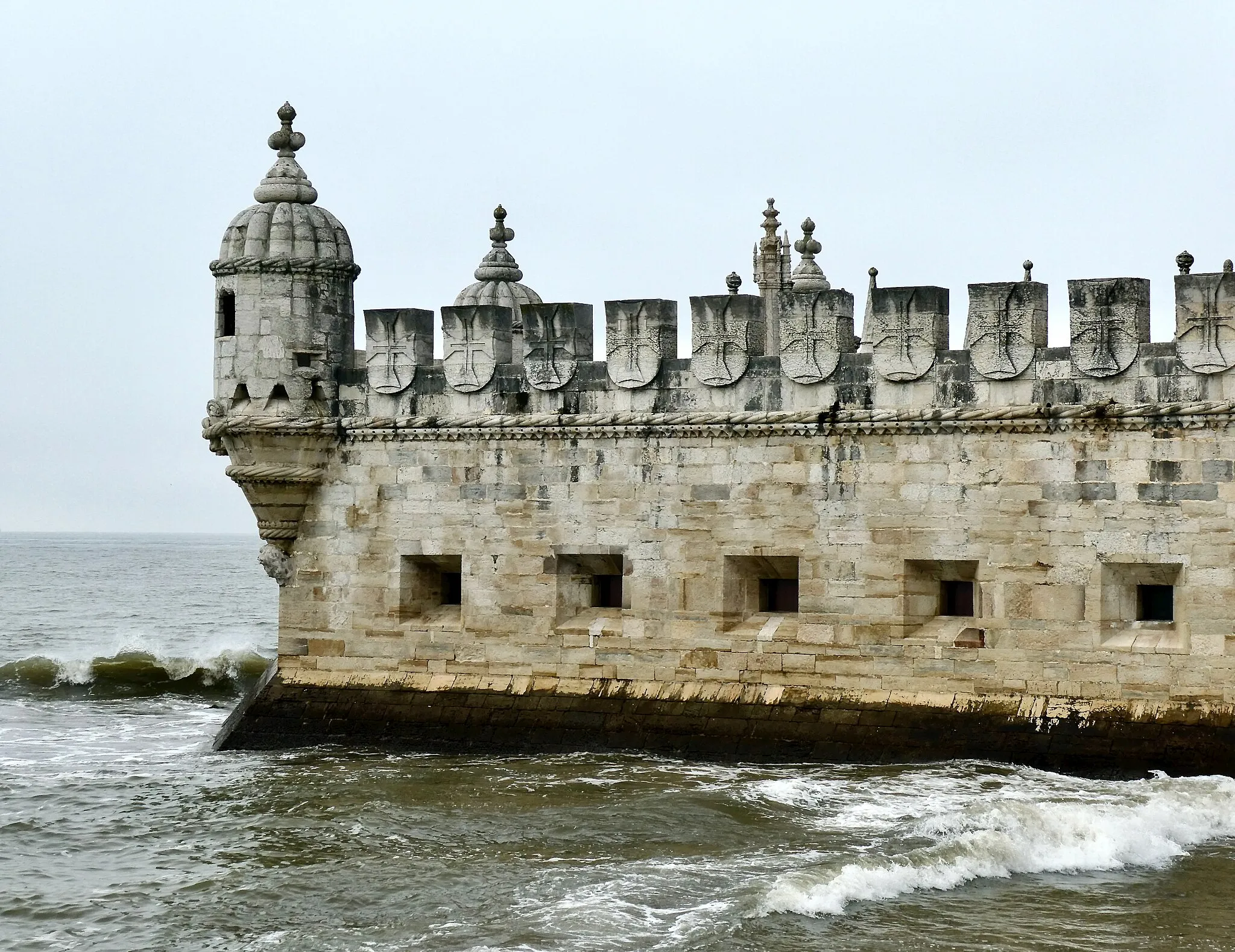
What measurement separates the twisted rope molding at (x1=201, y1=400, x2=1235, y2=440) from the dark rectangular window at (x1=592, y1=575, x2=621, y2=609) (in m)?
1.52

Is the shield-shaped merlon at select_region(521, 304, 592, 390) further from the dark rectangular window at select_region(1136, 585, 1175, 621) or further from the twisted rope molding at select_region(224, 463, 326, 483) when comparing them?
the dark rectangular window at select_region(1136, 585, 1175, 621)

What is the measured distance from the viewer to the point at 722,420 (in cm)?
1664

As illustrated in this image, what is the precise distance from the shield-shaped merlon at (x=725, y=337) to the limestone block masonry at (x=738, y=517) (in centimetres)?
2

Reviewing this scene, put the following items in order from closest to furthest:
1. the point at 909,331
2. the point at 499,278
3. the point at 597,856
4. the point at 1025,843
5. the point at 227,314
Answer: the point at 1025,843 → the point at 597,856 → the point at 909,331 → the point at 227,314 → the point at 499,278

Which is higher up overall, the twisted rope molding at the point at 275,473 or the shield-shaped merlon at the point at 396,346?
the shield-shaped merlon at the point at 396,346

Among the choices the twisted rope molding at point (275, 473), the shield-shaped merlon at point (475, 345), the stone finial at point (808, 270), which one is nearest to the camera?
the shield-shaped merlon at point (475, 345)

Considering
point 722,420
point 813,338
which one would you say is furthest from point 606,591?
point 813,338

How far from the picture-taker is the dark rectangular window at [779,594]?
1716 cm

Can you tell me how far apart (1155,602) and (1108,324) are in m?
2.40

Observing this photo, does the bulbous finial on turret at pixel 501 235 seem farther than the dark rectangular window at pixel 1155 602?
Yes

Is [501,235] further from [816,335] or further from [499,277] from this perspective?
[816,335]

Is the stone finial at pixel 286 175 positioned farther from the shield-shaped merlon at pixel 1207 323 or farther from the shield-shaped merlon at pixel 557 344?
Result: the shield-shaped merlon at pixel 1207 323

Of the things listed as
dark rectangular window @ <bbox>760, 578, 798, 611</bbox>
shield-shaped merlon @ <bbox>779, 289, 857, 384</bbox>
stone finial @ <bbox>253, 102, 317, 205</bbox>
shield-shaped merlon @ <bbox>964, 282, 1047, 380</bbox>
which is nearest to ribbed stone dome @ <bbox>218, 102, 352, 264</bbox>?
stone finial @ <bbox>253, 102, 317, 205</bbox>

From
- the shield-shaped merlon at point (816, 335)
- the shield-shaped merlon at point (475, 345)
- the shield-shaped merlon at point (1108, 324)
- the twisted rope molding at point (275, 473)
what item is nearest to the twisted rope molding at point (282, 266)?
the shield-shaped merlon at point (475, 345)
